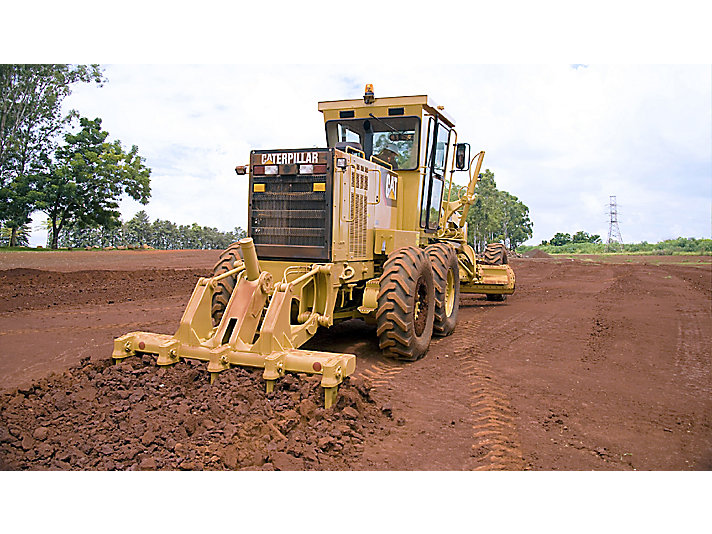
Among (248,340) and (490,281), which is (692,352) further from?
(248,340)

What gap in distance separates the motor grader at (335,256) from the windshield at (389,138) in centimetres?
2

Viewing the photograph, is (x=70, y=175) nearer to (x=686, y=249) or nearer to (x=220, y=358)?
(x=220, y=358)

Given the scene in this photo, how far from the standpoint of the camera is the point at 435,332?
356 inches

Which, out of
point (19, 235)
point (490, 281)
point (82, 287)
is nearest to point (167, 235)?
point (19, 235)

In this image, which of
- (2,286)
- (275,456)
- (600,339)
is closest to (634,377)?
(600,339)

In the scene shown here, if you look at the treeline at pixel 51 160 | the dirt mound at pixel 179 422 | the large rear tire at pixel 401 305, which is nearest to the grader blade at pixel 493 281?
the large rear tire at pixel 401 305

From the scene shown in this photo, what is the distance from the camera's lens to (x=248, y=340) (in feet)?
19.2

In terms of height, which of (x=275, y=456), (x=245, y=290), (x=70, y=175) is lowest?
(x=275, y=456)

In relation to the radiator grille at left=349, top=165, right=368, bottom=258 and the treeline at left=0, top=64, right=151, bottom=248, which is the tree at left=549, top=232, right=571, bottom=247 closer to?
the treeline at left=0, top=64, right=151, bottom=248

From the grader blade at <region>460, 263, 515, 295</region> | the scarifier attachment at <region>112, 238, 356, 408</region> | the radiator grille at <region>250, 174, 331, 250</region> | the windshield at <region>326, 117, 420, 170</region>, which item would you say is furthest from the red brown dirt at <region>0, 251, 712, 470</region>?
the windshield at <region>326, 117, 420, 170</region>

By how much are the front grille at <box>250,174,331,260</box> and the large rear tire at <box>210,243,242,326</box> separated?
0.46 meters

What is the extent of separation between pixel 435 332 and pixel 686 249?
2082 inches

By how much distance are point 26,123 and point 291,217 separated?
78.6 ft

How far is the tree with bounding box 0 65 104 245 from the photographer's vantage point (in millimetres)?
24359
